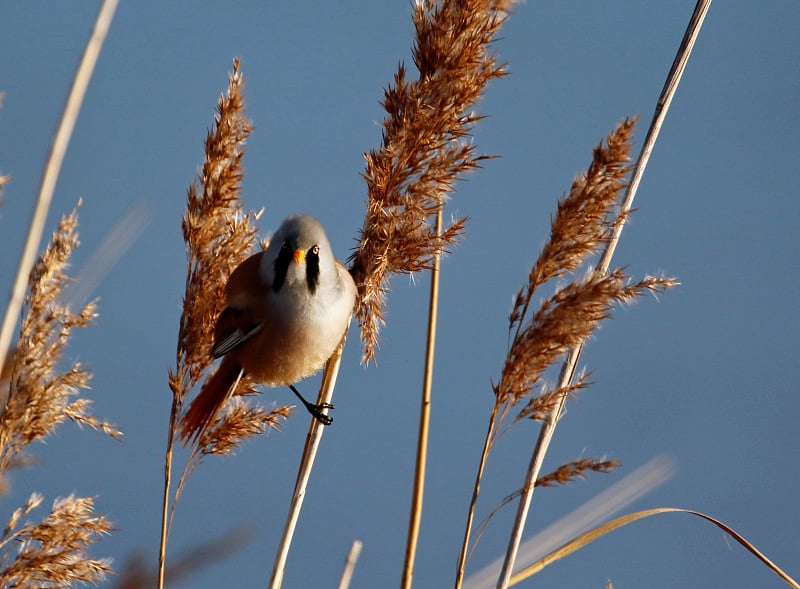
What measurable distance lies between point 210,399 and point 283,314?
339mm

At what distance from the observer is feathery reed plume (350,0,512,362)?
2062mm

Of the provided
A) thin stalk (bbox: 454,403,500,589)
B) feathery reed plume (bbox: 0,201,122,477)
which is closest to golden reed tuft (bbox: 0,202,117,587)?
feathery reed plume (bbox: 0,201,122,477)

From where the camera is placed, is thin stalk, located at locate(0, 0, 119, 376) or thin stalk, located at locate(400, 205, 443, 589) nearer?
thin stalk, located at locate(0, 0, 119, 376)

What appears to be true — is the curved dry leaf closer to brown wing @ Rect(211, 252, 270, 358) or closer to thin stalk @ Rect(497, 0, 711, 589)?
thin stalk @ Rect(497, 0, 711, 589)

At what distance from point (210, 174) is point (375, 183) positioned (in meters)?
0.40

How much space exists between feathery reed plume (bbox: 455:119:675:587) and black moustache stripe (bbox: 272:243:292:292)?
721 mm

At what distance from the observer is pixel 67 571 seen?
204 cm

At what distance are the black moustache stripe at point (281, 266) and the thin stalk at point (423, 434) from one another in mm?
462

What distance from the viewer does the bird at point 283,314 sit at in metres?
2.42

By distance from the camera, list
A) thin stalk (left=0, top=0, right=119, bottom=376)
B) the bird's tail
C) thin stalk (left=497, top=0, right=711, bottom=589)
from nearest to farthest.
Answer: thin stalk (left=0, top=0, right=119, bottom=376) < thin stalk (left=497, top=0, right=711, bottom=589) < the bird's tail

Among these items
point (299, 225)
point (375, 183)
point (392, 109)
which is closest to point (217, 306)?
point (299, 225)

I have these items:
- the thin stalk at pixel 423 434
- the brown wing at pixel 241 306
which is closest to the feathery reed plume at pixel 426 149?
the thin stalk at pixel 423 434

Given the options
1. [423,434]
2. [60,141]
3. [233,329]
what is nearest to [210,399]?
[233,329]

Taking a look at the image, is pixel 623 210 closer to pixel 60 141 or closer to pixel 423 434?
pixel 423 434
